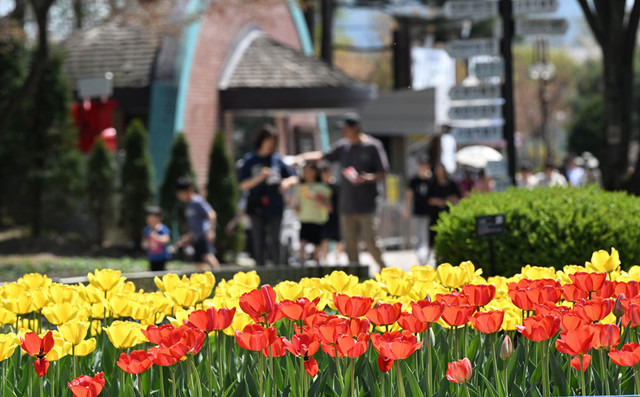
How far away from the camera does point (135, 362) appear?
3.13m

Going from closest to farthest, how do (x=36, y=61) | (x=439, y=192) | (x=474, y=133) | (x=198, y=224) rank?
(x=198, y=224) < (x=474, y=133) < (x=439, y=192) < (x=36, y=61)

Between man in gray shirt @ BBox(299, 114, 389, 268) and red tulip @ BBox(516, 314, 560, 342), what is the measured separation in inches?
342

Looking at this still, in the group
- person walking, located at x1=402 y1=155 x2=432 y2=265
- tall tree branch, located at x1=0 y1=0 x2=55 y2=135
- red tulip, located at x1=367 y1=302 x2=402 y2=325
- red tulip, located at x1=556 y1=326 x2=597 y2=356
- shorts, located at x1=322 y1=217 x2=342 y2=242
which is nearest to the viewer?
red tulip, located at x1=556 y1=326 x2=597 y2=356

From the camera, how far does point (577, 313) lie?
3512 millimetres

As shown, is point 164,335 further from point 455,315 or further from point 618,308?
point 618,308

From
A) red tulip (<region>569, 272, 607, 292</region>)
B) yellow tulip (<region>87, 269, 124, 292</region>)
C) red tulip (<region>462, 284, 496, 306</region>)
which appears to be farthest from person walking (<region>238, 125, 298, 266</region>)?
red tulip (<region>462, 284, 496, 306</region>)

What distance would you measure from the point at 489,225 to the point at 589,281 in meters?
2.40

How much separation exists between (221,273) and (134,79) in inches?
586

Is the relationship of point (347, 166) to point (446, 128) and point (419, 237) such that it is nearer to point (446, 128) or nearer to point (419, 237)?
point (419, 237)

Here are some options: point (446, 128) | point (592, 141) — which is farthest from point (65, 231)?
point (592, 141)

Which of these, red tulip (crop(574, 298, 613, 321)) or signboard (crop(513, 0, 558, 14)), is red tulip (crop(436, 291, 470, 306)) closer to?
red tulip (crop(574, 298, 613, 321))

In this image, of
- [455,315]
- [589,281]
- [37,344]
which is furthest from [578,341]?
[37,344]

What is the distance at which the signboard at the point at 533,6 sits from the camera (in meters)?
12.3

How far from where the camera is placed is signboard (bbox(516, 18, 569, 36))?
12.3 metres
